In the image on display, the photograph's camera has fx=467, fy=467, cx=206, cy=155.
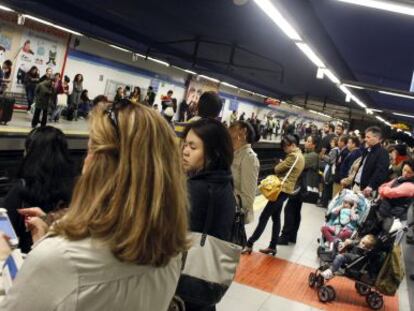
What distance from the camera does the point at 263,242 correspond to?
672 cm

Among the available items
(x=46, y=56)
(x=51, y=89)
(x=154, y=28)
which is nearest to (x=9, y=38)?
(x=46, y=56)

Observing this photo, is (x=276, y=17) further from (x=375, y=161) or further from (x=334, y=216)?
(x=375, y=161)

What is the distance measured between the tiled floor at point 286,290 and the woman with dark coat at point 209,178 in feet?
7.01

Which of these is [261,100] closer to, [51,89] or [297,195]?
[51,89]

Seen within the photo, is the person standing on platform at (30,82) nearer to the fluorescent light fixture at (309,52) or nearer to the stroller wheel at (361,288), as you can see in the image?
the fluorescent light fixture at (309,52)

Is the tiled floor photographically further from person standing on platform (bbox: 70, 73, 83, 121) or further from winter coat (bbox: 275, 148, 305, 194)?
person standing on platform (bbox: 70, 73, 83, 121)

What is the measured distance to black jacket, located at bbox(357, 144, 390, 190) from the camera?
7.14 meters

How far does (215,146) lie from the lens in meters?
2.48

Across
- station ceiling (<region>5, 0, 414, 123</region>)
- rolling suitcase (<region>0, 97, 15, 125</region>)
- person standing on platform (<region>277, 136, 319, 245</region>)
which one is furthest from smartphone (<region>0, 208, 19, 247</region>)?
rolling suitcase (<region>0, 97, 15, 125</region>)

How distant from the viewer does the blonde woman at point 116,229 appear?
107 centimetres

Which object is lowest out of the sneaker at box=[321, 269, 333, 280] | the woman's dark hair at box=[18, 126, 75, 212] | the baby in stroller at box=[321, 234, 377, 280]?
the sneaker at box=[321, 269, 333, 280]

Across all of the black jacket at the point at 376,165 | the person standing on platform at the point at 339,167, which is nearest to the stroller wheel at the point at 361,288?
the black jacket at the point at 376,165

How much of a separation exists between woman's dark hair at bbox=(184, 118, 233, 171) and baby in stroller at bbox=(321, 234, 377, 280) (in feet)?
9.78

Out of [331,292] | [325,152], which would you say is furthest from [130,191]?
[325,152]
